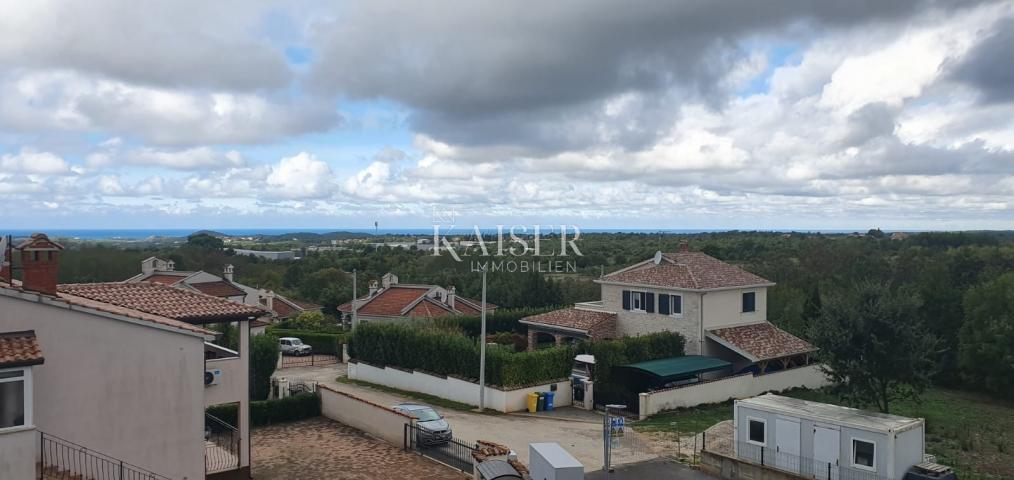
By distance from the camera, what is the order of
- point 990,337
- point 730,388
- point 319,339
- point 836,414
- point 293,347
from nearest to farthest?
point 836,414
point 730,388
point 990,337
point 293,347
point 319,339

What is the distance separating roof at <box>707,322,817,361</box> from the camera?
3133 centimetres

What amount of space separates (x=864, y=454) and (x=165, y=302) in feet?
60.1

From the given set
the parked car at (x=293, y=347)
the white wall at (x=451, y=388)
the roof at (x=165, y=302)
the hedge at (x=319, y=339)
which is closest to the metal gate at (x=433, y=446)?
the white wall at (x=451, y=388)

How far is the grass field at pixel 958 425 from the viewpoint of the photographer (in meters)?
20.8

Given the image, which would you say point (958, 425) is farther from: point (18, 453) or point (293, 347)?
point (293, 347)

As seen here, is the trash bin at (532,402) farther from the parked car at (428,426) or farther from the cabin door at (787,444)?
the cabin door at (787,444)

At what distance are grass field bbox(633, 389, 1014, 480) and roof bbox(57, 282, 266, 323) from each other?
586 inches

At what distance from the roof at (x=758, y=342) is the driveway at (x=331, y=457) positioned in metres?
17.1

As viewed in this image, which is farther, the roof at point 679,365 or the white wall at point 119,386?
the roof at point 679,365

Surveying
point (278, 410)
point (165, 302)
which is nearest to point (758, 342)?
point (278, 410)

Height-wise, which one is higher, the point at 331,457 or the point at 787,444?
the point at 787,444

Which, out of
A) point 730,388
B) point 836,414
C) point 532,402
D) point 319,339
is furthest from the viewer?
point 319,339

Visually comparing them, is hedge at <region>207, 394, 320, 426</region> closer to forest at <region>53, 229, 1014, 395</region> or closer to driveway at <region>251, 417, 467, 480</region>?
driveway at <region>251, 417, 467, 480</region>

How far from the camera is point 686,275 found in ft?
111
